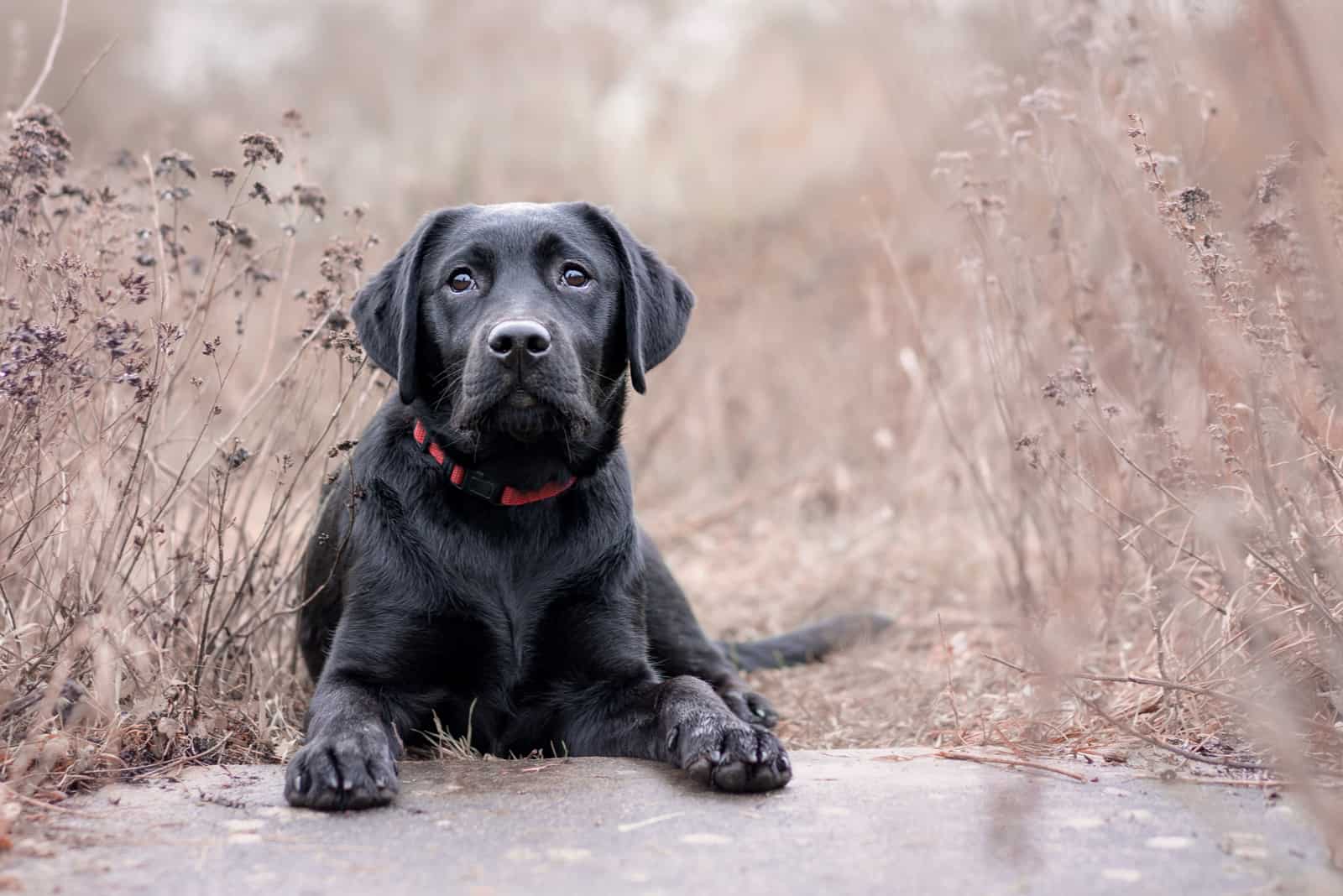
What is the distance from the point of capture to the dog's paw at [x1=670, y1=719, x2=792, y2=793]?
9.28ft

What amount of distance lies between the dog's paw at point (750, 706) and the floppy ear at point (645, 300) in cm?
114

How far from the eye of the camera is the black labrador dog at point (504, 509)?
3.33 metres

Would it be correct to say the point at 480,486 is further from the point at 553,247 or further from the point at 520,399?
the point at 553,247

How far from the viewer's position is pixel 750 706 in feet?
14.2

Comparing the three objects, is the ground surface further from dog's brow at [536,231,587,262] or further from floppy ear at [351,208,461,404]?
dog's brow at [536,231,587,262]

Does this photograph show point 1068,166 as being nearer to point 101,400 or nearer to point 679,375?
point 101,400

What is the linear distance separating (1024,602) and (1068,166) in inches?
71.7

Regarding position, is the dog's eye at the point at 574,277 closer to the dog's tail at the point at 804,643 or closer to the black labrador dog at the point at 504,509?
the black labrador dog at the point at 504,509

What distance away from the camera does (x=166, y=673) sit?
134 inches

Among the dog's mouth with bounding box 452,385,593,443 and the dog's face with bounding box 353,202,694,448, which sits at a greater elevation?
the dog's face with bounding box 353,202,694,448

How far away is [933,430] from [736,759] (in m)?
5.32

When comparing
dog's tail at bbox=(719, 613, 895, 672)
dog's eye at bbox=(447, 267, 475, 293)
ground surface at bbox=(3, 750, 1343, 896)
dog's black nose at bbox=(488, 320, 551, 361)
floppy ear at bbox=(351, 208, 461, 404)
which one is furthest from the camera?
dog's tail at bbox=(719, 613, 895, 672)

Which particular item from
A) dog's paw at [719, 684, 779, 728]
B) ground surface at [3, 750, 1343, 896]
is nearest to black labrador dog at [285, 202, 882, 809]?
ground surface at [3, 750, 1343, 896]

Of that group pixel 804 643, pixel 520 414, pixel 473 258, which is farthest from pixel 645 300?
pixel 804 643
